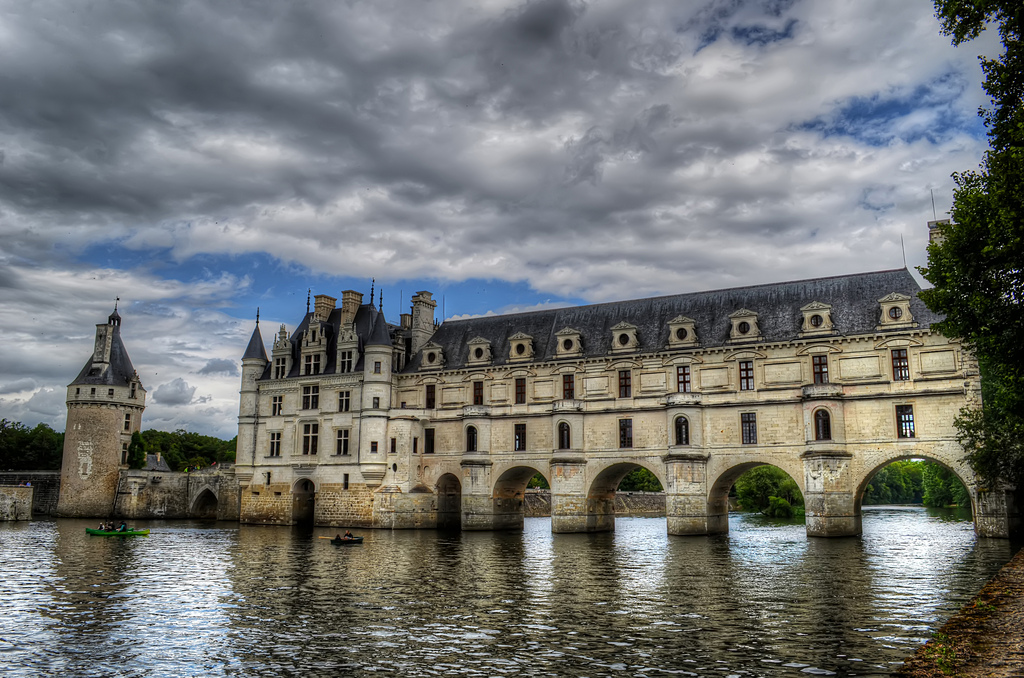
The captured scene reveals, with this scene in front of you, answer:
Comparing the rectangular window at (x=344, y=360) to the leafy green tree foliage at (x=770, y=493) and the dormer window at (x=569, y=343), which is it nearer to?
the dormer window at (x=569, y=343)

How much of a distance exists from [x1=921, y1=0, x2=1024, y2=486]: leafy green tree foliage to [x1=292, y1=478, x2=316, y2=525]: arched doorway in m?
44.2

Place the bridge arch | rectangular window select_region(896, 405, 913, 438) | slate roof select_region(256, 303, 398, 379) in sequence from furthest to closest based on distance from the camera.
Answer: slate roof select_region(256, 303, 398, 379)
the bridge arch
rectangular window select_region(896, 405, 913, 438)

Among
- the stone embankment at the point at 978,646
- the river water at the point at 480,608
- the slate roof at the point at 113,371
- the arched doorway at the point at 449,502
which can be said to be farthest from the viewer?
the slate roof at the point at 113,371

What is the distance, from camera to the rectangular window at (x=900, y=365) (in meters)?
41.6

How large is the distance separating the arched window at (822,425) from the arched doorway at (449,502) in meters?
23.1

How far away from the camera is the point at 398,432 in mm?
53938

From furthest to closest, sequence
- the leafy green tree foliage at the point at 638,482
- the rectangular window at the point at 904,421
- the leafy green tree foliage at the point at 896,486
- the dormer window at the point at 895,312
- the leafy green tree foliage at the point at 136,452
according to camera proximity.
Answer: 1. the leafy green tree foliage at the point at 896,486
2. the leafy green tree foliage at the point at 638,482
3. the leafy green tree foliage at the point at 136,452
4. the dormer window at the point at 895,312
5. the rectangular window at the point at 904,421

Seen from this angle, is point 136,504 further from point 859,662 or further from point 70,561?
point 859,662

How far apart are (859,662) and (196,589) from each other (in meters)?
18.1

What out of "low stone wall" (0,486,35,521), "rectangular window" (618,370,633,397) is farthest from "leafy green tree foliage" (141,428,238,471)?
"rectangular window" (618,370,633,397)

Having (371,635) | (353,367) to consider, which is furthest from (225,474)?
(371,635)

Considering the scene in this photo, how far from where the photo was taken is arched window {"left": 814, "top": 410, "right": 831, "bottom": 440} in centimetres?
4219

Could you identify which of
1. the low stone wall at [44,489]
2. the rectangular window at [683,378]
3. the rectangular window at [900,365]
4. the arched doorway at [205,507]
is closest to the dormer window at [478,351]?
the rectangular window at [683,378]

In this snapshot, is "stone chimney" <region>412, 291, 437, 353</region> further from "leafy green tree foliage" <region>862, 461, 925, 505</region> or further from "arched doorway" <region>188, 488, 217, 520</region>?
"leafy green tree foliage" <region>862, 461, 925, 505</region>
